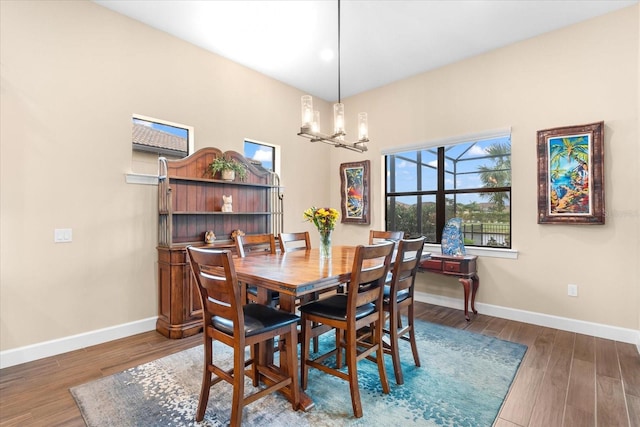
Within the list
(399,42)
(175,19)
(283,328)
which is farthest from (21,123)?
(399,42)

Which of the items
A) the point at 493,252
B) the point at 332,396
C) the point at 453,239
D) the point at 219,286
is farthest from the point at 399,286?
the point at 493,252

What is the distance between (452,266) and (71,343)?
3.99 meters

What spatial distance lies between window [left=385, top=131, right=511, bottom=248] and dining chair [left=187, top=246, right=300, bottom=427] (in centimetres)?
317

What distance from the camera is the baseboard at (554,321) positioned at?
10.2 ft

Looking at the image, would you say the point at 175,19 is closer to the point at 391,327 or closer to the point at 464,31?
the point at 464,31

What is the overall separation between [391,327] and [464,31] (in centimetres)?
328

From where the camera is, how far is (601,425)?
1882 millimetres

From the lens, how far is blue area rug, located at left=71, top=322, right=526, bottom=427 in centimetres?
192

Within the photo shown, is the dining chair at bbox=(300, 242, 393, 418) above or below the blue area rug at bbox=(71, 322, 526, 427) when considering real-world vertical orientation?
above

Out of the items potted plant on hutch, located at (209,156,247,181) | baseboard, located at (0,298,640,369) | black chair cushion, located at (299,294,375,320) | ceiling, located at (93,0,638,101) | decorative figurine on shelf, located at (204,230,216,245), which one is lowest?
baseboard, located at (0,298,640,369)

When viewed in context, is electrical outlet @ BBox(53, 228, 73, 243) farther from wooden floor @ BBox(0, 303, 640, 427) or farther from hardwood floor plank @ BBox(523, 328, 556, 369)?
hardwood floor plank @ BBox(523, 328, 556, 369)

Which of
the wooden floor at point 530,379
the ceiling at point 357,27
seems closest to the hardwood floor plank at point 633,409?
the wooden floor at point 530,379

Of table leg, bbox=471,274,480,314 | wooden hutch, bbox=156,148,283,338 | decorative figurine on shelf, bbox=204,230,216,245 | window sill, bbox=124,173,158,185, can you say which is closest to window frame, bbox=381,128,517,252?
table leg, bbox=471,274,480,314

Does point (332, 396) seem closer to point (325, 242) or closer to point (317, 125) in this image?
point (325, 242)
